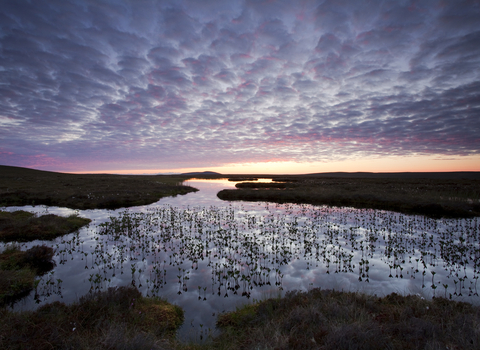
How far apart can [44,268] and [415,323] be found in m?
15.8

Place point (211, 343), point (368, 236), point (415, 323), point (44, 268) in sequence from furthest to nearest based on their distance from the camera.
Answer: point (368, 236) < point (44, 268) < point (211, 343) < point (415, 323)

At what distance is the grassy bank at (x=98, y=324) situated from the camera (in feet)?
17.1

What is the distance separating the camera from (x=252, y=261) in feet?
41.5

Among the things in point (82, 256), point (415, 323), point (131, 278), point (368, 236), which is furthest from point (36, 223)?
point (368, 236)

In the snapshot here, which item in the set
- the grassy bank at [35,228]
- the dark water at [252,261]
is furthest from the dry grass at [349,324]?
the grassy bank at [35,228]

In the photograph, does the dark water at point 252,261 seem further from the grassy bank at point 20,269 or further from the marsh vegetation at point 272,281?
the grassy bank at point 20,269

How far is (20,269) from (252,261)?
11.4m

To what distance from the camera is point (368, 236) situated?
56.6 ft

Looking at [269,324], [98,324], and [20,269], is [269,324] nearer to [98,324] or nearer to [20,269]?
[98,324]

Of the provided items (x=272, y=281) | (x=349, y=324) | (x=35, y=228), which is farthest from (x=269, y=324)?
(x=35, y=228)

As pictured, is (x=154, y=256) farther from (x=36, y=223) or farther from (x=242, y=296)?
(x=36, y=223)

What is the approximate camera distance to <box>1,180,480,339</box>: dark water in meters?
9.50

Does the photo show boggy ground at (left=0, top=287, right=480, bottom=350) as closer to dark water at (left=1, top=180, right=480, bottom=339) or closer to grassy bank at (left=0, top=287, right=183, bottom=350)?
grassy bank at (left=0, top=287, right=183, bottom=350)

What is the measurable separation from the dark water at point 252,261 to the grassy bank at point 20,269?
1.77ft
